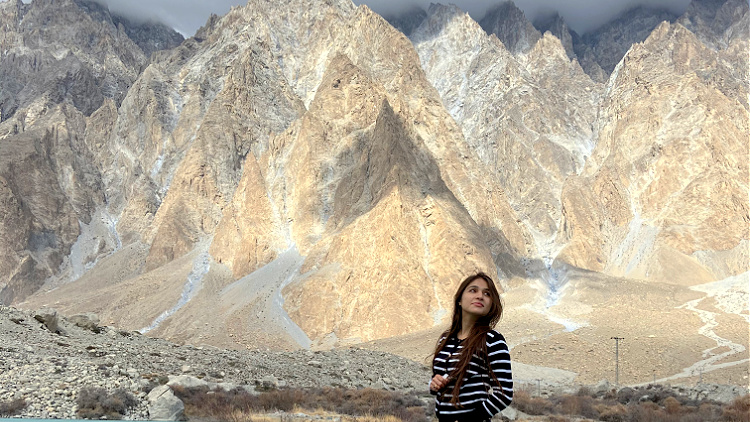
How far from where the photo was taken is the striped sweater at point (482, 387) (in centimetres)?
522

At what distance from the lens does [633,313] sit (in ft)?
289

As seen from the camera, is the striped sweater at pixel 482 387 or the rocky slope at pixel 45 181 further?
the rocky slope at pixel 45 181

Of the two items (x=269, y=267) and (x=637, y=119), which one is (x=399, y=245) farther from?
(x=637, y=119)

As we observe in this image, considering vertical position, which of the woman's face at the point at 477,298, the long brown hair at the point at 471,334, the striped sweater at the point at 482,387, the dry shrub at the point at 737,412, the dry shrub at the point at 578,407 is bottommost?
the dry shrub at the point at 578,407

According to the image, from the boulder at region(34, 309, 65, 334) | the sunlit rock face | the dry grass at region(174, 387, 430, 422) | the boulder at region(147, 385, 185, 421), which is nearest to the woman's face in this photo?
the dry grass at region(174, 387, 430, 422)

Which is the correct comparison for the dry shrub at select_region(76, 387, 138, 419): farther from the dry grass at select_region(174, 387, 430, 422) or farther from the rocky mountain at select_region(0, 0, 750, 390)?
the rocky mountain at select_region(0, 0, 750, 390)

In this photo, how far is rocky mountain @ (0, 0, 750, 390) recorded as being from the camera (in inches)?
3529

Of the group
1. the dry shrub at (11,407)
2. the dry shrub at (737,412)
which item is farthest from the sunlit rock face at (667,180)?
the dry shrub at (11,407)

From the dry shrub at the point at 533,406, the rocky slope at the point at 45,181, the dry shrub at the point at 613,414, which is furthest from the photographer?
the rocky slope at the point at 45,181

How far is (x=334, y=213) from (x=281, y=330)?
101 feet

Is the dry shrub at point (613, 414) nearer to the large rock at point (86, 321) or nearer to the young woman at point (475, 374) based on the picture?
the young woman at point (475, 374)

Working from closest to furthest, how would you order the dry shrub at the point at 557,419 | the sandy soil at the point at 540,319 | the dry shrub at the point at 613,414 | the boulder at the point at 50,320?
the dry shrub at the point at 557,419 < the dry shrub at the point at 613,414 < the boulder at the point at 50,320 < the sandy soil at the point at 540,319

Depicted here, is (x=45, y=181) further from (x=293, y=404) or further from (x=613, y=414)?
(x=613, y=414)

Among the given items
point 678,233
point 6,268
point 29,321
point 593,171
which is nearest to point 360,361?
point 29,321
